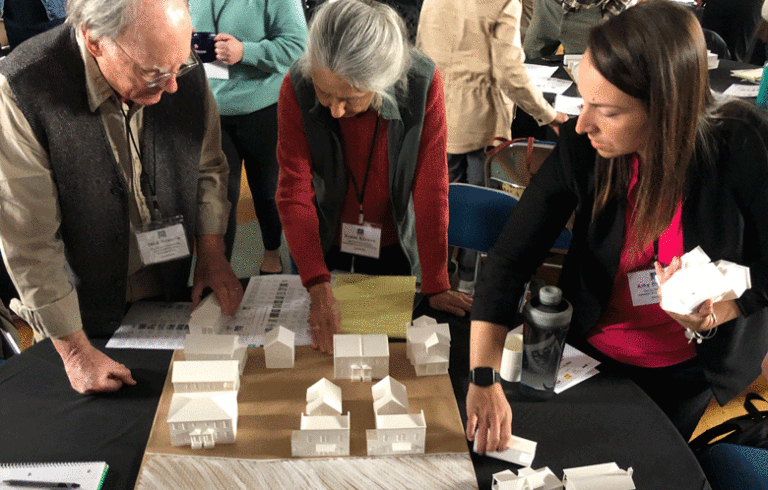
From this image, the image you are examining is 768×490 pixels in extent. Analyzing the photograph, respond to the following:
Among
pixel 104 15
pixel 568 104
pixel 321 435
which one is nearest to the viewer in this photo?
pixel 321 435

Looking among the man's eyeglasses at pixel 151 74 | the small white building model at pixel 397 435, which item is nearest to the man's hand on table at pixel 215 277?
the man's eyeglasses at pixel 151 74

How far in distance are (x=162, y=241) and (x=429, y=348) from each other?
79 centimetres

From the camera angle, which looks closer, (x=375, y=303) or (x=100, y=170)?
(x=100, y=170)

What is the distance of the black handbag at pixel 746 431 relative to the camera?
1.61m

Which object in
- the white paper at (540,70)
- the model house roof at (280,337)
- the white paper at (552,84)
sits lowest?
the white paper at (540,70)

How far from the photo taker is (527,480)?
1148mm

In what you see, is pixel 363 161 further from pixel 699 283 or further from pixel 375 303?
pixel 699 283

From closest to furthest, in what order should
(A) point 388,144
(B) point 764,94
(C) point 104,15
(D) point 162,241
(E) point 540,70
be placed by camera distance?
(C) point 104,15 → (D) point 162,241 → (A) point 388,144 → (B) point 764,94 → (E) point 540,70

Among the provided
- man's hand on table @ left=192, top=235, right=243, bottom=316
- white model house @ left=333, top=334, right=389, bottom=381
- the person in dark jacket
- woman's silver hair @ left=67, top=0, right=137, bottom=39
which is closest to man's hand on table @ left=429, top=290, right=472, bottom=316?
the person in dark jacket

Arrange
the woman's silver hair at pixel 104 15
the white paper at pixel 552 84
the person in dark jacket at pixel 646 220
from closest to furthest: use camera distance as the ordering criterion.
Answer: the person in dark jacket at pixel 646 220 → the woman's silver hair at pixel 104 15 → the white paper at pixel 552 84

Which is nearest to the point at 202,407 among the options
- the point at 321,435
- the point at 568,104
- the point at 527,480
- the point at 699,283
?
the point at 321,435

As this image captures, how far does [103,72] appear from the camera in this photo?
149 centimetres

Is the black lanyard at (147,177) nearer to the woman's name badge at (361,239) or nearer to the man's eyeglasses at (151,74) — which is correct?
the man's eyeglasses at (151,74)

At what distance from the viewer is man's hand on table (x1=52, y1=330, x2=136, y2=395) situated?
1.43m
